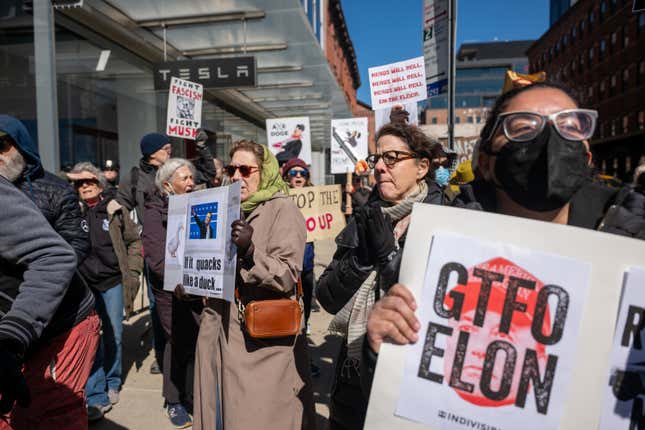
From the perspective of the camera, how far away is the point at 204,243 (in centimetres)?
238

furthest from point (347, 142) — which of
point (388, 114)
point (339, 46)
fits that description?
point (339, 46)

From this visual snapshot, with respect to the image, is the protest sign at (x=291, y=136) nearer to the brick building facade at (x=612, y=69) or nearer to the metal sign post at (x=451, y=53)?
the metal sign post at (x=451, y=53)

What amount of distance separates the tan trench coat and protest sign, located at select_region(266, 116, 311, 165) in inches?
220

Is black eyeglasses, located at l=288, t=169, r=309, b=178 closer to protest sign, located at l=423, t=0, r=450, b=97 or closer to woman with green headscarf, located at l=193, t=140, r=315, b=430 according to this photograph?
protest sign, located at l=423, t=0, r=450, b=97

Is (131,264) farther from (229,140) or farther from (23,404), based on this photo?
(229,140)

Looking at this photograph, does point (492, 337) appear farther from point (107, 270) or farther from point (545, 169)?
point (107, 270)

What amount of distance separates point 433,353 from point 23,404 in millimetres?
1550

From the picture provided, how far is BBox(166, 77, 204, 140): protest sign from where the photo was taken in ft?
19.5

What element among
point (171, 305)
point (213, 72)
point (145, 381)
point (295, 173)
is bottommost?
point (145, 381)

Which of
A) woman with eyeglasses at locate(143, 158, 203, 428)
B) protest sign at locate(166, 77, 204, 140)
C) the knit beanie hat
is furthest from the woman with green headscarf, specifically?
protest sign at locate(166, 77, 204, 140)

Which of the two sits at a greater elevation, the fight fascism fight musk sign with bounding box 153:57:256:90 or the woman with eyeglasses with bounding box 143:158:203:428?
the fight fascism fight musk sign with bounding box 153:57:256:90

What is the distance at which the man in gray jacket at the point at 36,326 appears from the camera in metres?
1.60

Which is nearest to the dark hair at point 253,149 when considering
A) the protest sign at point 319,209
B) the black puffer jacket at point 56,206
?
the black puffer jacket at point 56,206

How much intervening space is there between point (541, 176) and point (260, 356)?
1754 mm
